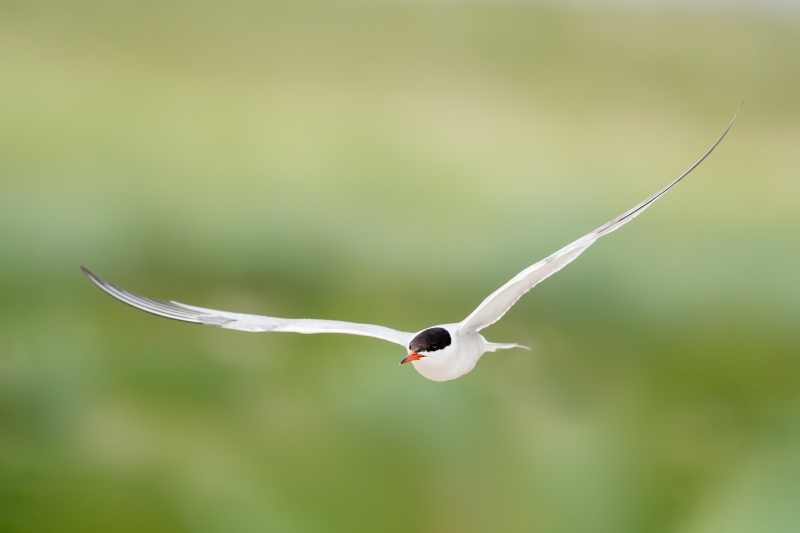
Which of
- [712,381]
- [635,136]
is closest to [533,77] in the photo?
[635,136]

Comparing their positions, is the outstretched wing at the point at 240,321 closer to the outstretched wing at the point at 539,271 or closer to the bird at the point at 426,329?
the bird at the point at 426,329

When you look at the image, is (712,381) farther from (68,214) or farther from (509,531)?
(68,214)

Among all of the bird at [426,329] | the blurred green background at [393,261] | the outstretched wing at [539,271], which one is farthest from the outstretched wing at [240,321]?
the blurred green background at [393,261]

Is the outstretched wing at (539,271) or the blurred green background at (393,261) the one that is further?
the blurred green background at (393,261)

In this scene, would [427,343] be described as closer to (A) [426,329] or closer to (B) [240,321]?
(A) [426,329]

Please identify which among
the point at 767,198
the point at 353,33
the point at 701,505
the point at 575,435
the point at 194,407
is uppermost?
the point at 353,33

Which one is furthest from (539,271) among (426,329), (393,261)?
(393,261)

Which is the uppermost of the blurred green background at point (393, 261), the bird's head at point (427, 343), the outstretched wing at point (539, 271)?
the blurred green background at point (393, 261)
